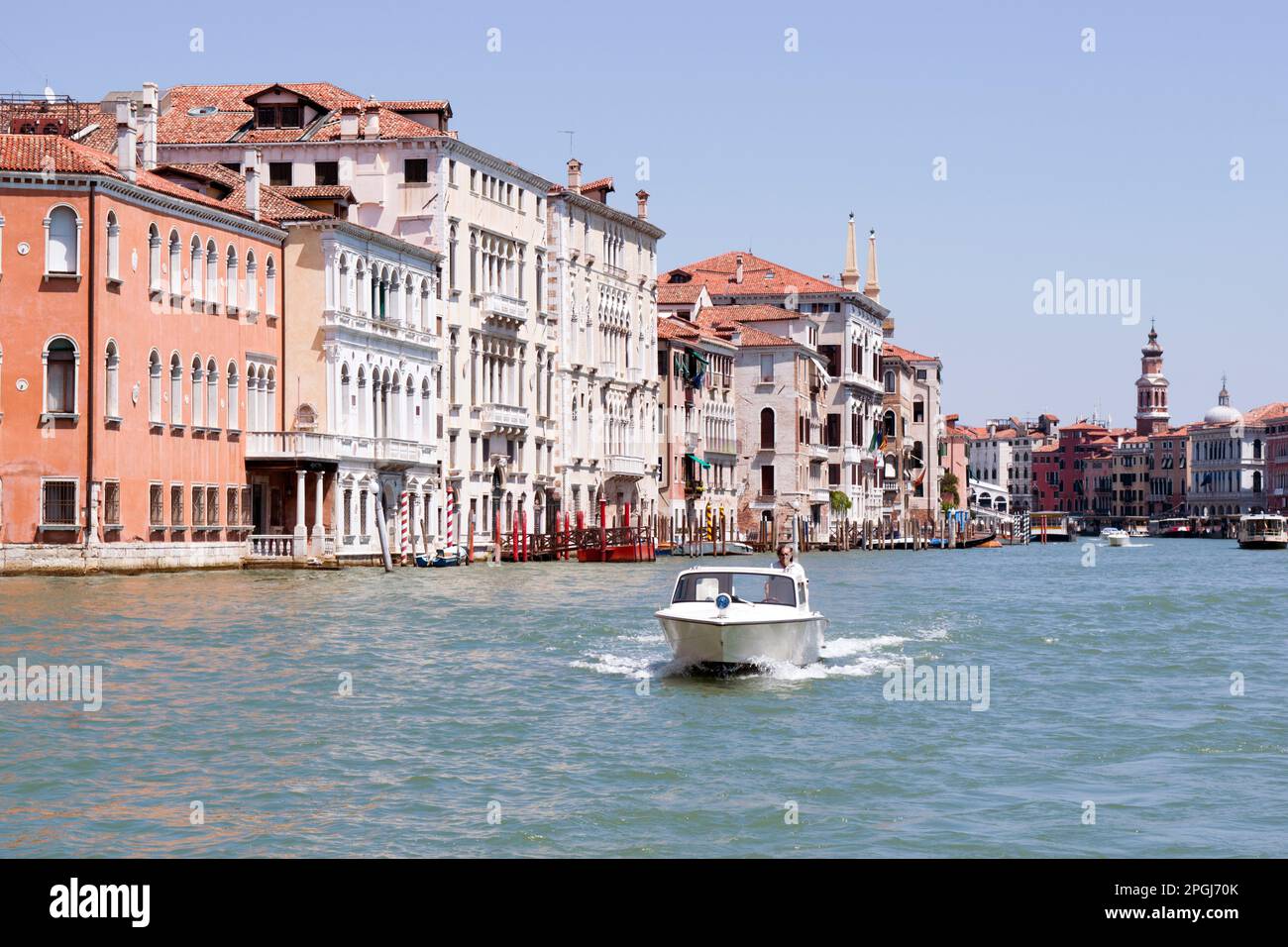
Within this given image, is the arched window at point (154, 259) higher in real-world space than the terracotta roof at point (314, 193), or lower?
lower

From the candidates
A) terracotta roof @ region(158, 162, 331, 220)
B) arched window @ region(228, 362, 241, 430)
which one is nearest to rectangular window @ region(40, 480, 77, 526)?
arched window @ region(228, 362, 241, 430)

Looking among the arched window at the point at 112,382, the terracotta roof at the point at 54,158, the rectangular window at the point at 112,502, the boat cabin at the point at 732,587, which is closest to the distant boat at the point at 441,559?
the rectangular window at the point at 112,502

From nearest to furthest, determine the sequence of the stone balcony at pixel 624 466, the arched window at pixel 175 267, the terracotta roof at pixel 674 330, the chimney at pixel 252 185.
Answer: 1. the arched window at pixel 175 267
2. the chimney at pixel 252 185
3. the stone balcony at pixel 624 466
4. the terracotta roof at pixel 674 330

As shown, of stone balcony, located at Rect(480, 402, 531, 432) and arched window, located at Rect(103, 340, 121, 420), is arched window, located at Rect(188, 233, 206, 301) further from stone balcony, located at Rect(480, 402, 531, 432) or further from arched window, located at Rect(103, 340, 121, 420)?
stone balcony, located at Rect(480, 402, 531, 432)

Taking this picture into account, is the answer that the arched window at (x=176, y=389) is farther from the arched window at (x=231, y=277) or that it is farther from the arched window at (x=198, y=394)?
the arched window at (x=231, y=277)

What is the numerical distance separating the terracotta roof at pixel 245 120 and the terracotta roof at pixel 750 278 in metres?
40.2

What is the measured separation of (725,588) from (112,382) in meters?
21.5

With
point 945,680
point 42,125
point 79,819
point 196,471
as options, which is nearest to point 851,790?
point 79,819

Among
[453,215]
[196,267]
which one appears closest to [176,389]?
[196,267]

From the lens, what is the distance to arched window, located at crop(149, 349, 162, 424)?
41375 mm

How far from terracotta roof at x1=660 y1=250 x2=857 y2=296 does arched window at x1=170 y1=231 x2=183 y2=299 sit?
5608cm

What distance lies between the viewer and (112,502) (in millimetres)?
39312

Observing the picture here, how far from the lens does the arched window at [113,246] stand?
39469 millimetres
